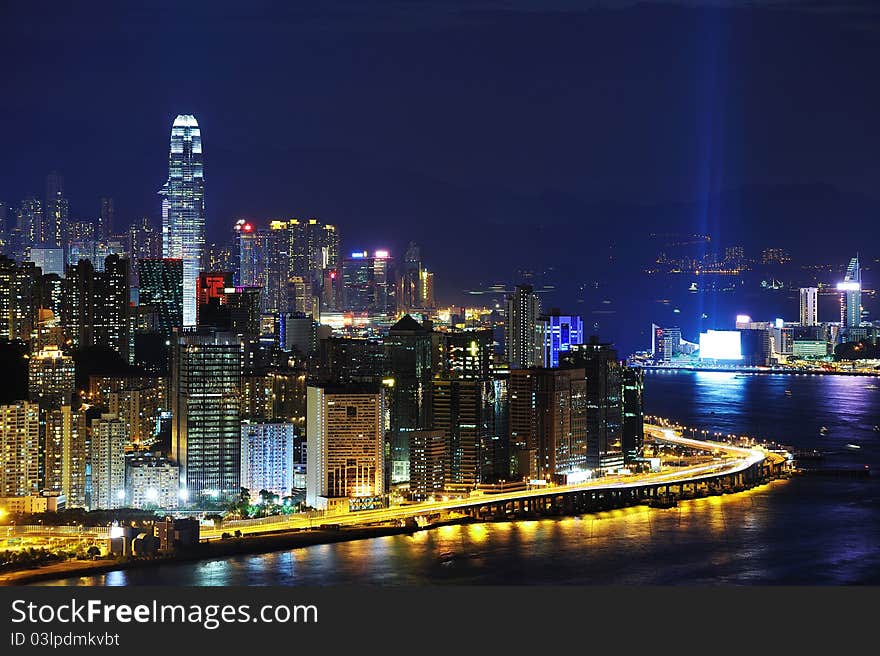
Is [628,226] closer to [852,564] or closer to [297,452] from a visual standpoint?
[297,452]

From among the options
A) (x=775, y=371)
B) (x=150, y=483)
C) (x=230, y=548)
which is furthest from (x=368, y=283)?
(x=230, y=548)

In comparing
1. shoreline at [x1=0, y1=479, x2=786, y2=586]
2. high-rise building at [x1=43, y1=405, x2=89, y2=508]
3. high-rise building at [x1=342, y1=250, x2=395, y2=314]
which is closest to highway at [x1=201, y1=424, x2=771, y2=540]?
shoreline at [x1=0, y1=479, x2=786, y2=586]

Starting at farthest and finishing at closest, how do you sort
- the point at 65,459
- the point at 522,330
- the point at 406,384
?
the point at 522,330 → the point at 406,384 → the point at 65,459

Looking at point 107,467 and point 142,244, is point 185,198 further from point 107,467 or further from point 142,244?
point 107,467

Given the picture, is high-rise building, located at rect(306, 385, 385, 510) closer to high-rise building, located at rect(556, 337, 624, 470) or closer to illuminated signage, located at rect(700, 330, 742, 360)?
high-rise building, located at rect(556, 337, 624, 470)

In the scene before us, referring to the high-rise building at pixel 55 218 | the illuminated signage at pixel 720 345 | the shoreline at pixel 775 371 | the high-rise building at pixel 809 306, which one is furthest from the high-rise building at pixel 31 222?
the high-rise building at pixel 809 306

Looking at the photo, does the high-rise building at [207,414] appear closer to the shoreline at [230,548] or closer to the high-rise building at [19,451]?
the high-rise building at [19,451]
